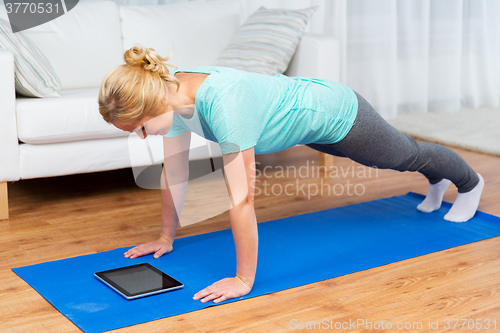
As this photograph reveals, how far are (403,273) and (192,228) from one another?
2.27 feet

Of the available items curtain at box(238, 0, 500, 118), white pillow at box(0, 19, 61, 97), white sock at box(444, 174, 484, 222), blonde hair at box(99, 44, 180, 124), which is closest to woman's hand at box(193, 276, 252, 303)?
blonde hair at box(99, 44, 180, 124)

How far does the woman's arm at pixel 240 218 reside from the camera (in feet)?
4.13

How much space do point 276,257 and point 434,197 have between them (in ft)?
2.32

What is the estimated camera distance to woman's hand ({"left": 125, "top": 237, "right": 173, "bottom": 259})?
60.2 inches

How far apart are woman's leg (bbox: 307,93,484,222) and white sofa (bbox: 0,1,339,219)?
477 mm

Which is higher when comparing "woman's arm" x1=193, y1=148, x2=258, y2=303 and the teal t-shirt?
the teal t-shirt

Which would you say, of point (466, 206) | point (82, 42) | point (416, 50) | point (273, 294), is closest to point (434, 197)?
point (466, 206)

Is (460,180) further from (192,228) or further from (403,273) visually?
(192,228)

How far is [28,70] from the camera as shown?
6.41ft

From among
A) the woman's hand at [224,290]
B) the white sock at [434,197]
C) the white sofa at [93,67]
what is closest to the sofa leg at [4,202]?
the white sofa at [93,67]

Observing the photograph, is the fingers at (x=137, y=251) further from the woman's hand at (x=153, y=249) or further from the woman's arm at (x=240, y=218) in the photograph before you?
the woman's arm at (x=240, y=218)

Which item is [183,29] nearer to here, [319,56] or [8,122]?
[319,56]

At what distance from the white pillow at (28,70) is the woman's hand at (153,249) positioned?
0.76 metres

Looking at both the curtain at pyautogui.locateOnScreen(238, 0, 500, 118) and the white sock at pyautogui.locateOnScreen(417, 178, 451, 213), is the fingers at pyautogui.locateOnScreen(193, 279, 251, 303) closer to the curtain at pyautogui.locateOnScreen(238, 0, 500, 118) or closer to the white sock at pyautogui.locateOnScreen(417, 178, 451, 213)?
the white sock at pyautogui.locateOnScreen(417, 178, 451, 213)
